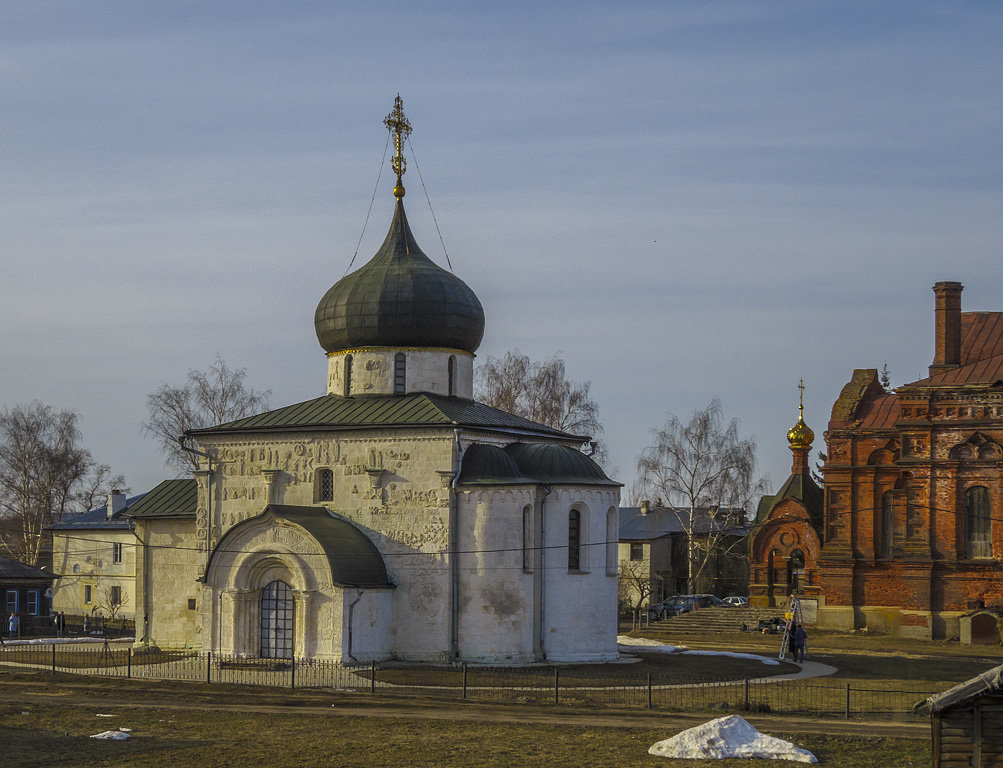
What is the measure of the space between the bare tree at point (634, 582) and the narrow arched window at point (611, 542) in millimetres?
29965

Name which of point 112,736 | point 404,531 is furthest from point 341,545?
point 112,736

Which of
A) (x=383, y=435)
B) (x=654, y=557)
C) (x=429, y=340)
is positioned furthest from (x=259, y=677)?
(x=654, y=557)

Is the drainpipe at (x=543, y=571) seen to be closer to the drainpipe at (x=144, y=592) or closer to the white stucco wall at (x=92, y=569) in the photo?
the drainpipe at (x=144, y=592)

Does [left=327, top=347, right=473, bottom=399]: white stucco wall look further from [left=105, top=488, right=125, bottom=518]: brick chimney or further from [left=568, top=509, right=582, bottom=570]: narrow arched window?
[left=105, top=488, right=125, bottom=518]: brick chimney

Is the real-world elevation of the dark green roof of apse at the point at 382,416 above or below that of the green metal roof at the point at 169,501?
above

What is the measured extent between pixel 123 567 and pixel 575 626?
31908mm

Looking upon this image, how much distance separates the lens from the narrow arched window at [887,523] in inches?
1919

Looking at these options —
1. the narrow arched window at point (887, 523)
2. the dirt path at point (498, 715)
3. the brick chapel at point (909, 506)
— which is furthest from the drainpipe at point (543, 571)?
the narrow arched window at point (887, 523)

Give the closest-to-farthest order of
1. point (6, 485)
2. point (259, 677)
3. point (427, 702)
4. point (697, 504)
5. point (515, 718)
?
point (515, 718), point (427, 702), point (259, 677), point (697, 504), point (6, 485)

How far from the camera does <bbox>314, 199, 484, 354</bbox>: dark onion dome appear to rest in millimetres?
36938

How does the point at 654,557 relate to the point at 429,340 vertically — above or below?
below

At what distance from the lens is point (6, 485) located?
64438mm

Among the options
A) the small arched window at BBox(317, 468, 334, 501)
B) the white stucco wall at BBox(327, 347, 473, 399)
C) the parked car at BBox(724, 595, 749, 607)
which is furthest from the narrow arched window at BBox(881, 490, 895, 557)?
the small arched window at BBox(317, 468, 334, 501)

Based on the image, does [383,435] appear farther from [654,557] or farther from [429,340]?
[654,557]
